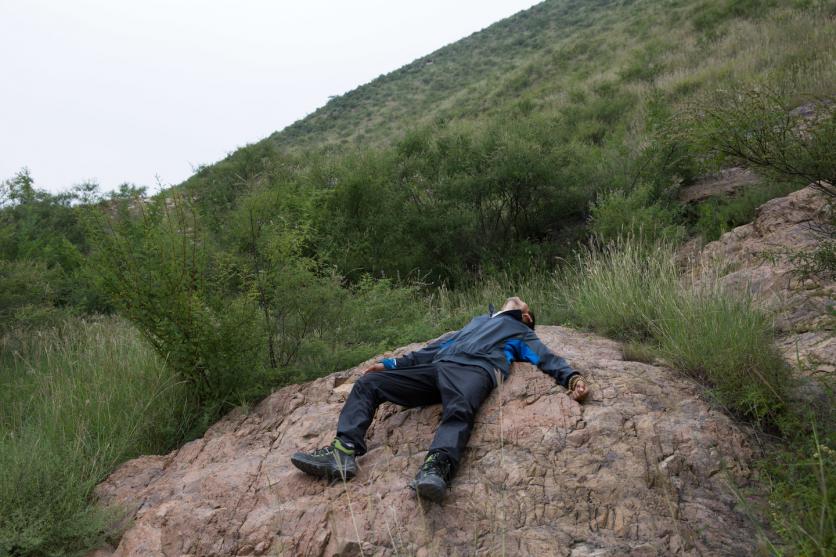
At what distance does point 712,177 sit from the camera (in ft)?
35.5

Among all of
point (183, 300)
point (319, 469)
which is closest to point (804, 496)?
point (319, 469)

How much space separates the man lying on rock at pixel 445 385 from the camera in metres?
4.04

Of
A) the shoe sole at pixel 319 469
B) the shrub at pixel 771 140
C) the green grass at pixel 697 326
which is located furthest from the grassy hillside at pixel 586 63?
the shoe sole at pixel 319 469

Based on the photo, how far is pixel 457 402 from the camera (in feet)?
14.2

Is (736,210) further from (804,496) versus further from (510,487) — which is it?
(510,487)

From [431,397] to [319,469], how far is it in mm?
1120

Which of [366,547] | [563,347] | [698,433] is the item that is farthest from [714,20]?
[366,547]

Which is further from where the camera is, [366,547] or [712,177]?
[712,177]

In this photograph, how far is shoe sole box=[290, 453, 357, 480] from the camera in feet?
13.7

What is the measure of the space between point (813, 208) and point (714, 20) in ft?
54.1

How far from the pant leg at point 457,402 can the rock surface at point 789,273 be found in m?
2.27

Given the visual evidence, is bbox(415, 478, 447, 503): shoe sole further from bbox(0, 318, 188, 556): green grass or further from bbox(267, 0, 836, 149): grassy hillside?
bbox(267, 0, 836, 149): grassy hillside

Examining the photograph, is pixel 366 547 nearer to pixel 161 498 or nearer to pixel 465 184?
pixel 161 498

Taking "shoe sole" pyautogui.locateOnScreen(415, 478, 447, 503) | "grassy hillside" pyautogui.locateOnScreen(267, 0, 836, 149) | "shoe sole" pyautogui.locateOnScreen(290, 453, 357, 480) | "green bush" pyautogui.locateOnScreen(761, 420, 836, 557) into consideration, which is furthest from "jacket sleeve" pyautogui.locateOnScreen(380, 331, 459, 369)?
"grassy hillside" pyautogui.locateOnScreen(267, 0, 836, 149)
